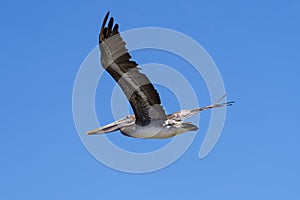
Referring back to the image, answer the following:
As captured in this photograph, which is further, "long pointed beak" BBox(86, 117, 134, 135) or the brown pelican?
"long pointed beak" BBox(86, 117, 134, 135)

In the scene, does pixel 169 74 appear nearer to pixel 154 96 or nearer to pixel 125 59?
pixel 154 96

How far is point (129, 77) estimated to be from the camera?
22.5 metres

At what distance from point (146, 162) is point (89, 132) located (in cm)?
238

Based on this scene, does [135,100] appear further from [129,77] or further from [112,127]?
[112,127]

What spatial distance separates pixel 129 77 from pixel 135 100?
148 cm

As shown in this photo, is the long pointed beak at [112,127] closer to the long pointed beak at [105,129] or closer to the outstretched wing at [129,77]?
the long pointed beak at [105,129]

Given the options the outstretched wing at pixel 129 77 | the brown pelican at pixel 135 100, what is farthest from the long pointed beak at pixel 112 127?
the outstretched wing at pixel 129 77

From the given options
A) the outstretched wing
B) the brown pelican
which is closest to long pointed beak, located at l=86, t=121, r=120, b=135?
the brown pelican

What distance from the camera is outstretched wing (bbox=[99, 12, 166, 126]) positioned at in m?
21.7

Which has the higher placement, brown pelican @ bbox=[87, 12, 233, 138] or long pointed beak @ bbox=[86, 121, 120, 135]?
long pointed beak @ bbox=[86, 121, 120, 135]

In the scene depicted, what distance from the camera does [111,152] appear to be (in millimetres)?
24938

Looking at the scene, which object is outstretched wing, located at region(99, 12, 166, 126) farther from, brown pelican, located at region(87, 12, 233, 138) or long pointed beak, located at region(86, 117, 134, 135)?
long pointed beak, located at region(86, 117, 134, 135)

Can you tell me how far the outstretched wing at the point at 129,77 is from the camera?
71.2 ft

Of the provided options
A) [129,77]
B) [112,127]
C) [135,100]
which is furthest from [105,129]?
[129,77]
